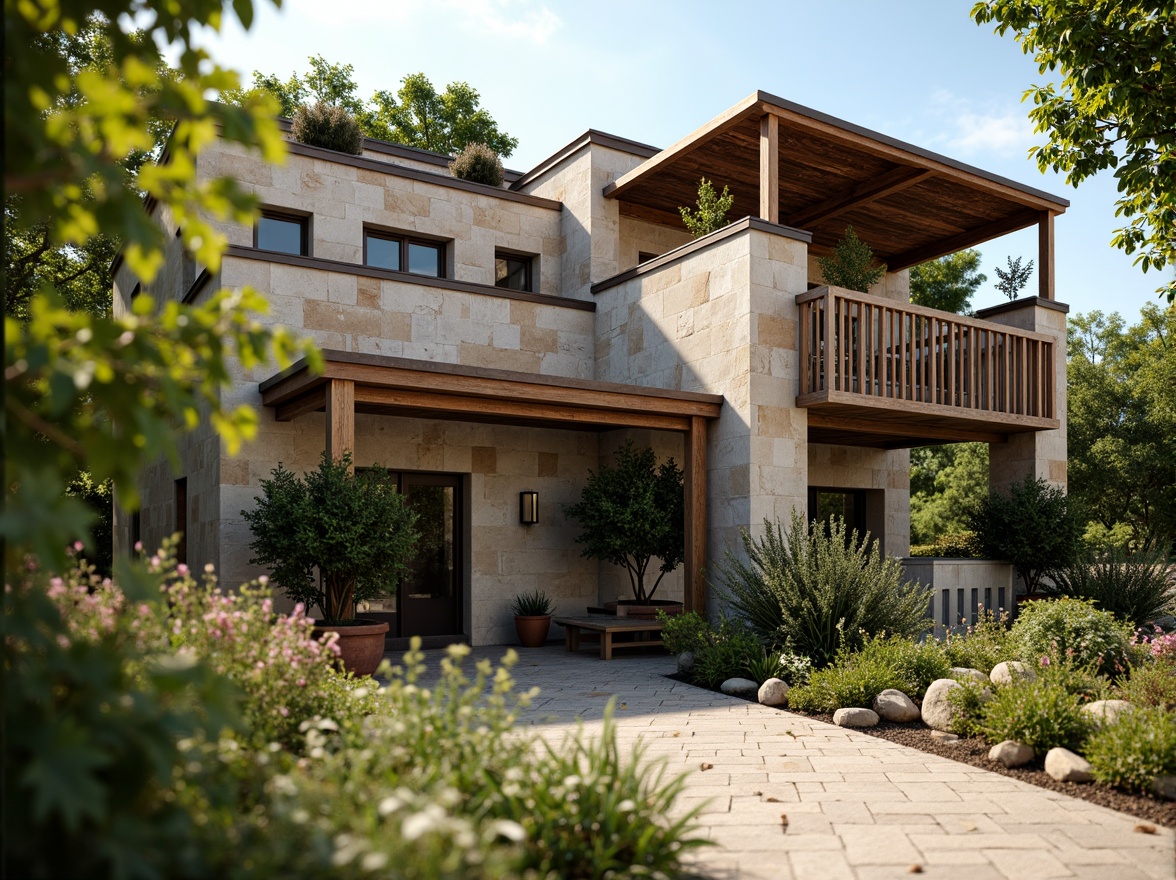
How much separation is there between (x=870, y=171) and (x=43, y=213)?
34.9ft

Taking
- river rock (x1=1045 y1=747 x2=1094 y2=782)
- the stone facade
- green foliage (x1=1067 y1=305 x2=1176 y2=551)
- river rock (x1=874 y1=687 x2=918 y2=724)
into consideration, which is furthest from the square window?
green foliage (x1=1067 y1=305 x2=1176 y2=551)

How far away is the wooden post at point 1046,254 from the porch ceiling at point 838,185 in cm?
13

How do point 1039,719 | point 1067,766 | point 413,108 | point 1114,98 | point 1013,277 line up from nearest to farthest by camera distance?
1. point 1067,766
2. point 1039,719
3. point 1114,98
4. point 413,108
5. point 1013,277

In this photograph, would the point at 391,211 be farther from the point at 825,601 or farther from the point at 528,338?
the point at 825,601

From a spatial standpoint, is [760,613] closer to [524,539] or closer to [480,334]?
[524,539]

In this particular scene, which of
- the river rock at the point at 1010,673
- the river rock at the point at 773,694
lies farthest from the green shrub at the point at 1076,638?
the river rock at the point at 773,694

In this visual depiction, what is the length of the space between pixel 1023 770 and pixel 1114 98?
551cm

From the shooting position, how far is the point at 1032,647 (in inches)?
273

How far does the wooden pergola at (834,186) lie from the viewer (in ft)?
31.7

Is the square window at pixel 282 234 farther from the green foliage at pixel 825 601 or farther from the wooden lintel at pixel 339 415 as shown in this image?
the green foliage at pixel 825 601

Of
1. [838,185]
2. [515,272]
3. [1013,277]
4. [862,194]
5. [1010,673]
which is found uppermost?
[1013,277]

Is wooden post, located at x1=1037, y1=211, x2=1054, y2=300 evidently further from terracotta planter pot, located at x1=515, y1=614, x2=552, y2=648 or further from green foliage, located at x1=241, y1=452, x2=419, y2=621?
green foliage, located at x1=241, y1=452, x2=419, y2=621

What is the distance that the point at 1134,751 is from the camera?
4516 mm

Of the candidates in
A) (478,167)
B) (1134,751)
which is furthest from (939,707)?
(478,167)
